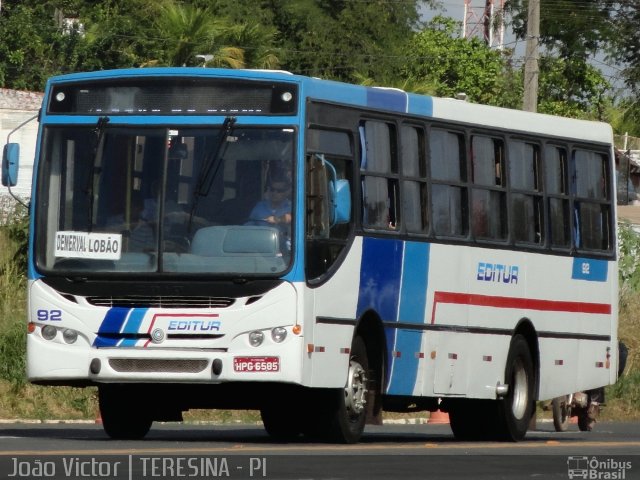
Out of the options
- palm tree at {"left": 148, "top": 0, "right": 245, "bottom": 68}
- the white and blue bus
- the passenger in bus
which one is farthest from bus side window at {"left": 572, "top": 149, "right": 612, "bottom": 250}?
palm tree at {"left": 148, "top": 0, "right": 245, "bottom": 68}

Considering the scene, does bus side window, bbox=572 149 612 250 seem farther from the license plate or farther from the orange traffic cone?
the orange traffic cone

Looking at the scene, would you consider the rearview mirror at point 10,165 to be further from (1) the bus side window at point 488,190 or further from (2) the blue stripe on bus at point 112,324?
(1) the bus side window at point 488,190

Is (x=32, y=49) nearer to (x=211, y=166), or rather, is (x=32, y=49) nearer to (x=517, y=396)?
(x=517, y=396)

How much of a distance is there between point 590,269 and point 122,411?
578 centimetres

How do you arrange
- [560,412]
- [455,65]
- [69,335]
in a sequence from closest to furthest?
[69,335] → [560,412] → [455,65]

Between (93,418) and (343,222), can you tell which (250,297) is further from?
(93,418)

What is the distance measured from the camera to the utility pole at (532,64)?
32.1m

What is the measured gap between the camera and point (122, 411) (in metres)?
16.6

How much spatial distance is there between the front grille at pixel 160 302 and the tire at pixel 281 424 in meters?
1.94

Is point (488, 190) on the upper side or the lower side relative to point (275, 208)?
upper

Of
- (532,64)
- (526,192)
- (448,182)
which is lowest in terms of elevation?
(448,182)

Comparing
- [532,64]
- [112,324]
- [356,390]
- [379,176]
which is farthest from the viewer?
[532,64]

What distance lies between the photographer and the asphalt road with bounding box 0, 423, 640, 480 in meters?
11.8
